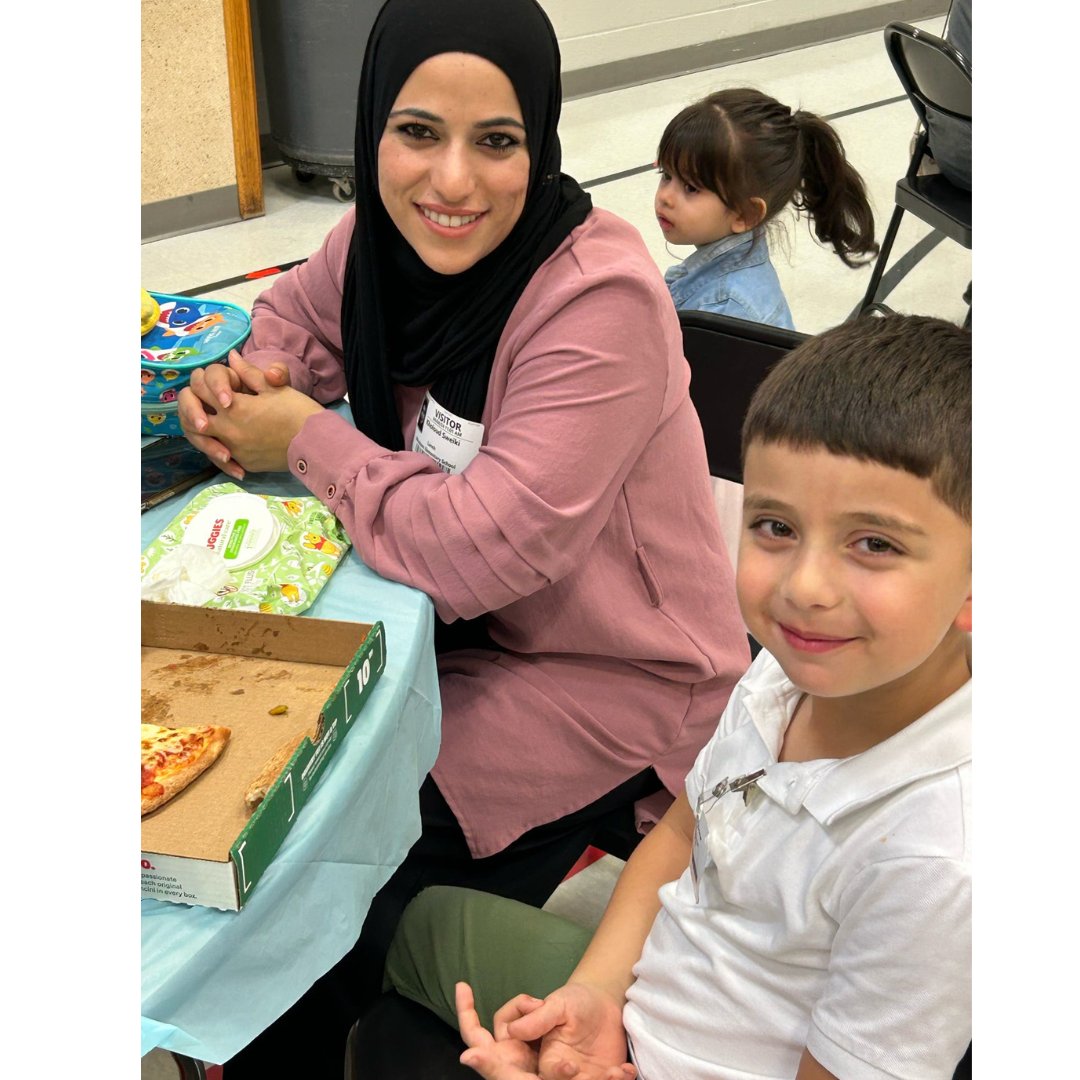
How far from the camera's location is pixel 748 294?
2.91 meters

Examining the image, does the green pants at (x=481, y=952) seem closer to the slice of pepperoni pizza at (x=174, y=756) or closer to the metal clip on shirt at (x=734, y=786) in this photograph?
the metal clip on shirt at (x=734, y=786)

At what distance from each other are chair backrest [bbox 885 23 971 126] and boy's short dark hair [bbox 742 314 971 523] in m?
2.41

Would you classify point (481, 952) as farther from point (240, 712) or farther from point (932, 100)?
point (932, 100)

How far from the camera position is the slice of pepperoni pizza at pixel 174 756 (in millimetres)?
1143

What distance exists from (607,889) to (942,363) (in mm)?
1500

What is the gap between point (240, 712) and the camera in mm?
1295

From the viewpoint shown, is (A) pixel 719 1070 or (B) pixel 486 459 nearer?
(A) pixel 719 1070

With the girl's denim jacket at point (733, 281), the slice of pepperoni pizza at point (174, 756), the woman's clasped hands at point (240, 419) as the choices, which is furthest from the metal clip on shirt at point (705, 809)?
the girl's denim jacket at point (733, 281)

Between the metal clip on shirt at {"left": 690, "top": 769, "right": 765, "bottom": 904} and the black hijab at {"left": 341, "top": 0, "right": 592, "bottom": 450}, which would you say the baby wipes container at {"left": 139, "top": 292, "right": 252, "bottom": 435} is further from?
the metal clip on shirt at {"left": 690, "top": 769, "right": 765, "bottom": 904}

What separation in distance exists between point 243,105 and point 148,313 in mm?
3177

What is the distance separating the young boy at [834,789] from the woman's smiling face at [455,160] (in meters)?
0.62
